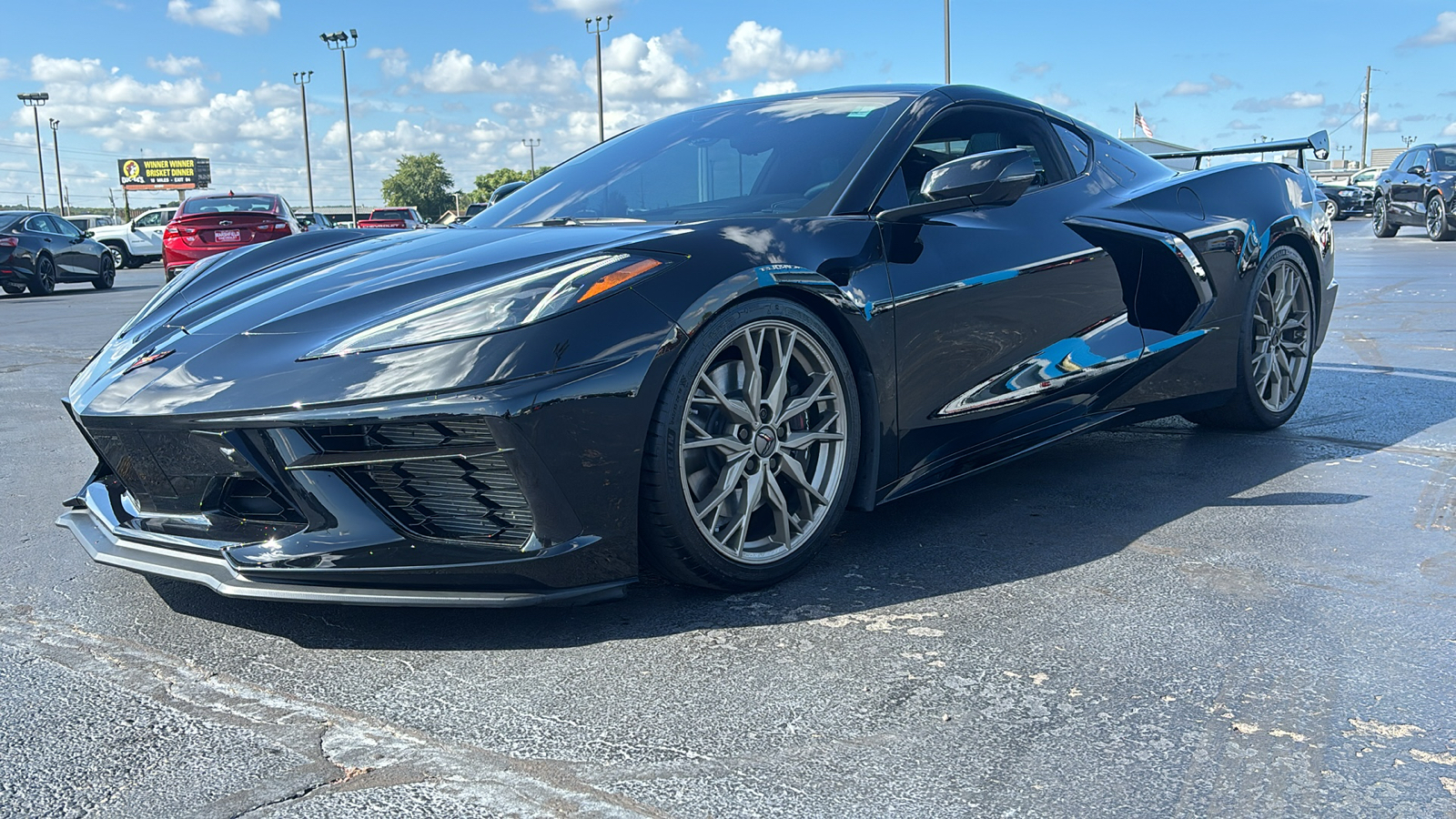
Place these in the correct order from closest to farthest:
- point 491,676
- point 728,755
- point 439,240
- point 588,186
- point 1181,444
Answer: point 728,755, point 491,676, point 439,240, point 588,186, point 1181,444

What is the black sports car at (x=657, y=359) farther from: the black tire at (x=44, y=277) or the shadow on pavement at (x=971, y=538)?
the black tire at (x=44, y=277)

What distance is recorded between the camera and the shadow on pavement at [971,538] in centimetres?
272

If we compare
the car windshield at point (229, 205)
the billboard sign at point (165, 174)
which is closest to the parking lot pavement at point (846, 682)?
the car windshield at point (229, 205)

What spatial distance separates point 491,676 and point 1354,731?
62.5 inches

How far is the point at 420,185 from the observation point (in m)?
119

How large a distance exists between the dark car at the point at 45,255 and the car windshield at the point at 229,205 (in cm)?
202

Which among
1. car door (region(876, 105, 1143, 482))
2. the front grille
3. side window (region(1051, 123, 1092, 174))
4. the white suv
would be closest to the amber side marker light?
the front grille

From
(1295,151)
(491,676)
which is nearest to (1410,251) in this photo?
(1295,151)

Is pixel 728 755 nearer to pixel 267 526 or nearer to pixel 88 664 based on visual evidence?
pixel 267 526

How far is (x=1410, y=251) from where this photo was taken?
17922 millimetres

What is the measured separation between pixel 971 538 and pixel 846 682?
1.15 meters

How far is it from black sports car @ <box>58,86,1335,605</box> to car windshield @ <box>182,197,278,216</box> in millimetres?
14008

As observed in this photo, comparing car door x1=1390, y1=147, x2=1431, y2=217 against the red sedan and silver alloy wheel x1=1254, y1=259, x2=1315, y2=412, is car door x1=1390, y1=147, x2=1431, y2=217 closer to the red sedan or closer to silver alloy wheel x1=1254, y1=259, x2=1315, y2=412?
the red sedan

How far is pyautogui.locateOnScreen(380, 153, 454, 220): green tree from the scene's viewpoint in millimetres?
118875
